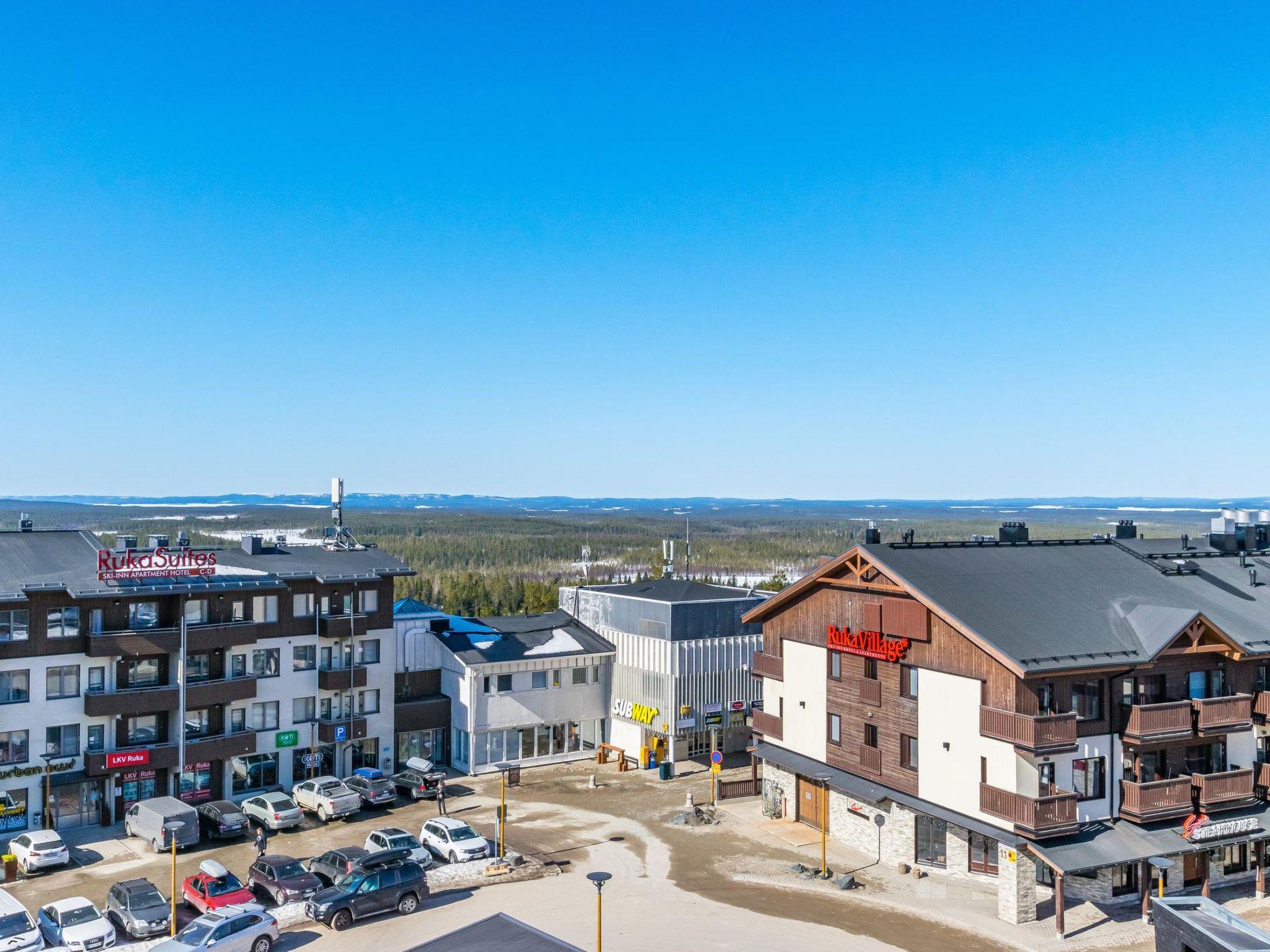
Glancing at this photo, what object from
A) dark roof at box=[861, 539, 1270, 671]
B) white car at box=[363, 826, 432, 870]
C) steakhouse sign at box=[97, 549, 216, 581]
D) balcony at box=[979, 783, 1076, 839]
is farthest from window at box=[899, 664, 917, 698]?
steakhouse sign at box=[97, 549, 216, 581]

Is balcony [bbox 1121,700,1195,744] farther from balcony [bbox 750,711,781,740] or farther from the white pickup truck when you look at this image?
the white pickup truck

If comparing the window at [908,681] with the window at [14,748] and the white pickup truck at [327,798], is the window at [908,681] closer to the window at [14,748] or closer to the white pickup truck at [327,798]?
the white pickup truck at [327,798]

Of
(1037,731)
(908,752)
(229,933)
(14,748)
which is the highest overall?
(1037,731)

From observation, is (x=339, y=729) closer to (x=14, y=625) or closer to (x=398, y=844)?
(x=398, y=844)

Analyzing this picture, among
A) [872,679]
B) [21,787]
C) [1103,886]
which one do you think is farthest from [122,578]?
[1103,886]

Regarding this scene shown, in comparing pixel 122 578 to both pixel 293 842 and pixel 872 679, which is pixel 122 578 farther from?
pixel 872 679

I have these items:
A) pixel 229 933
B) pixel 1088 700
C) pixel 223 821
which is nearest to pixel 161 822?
pixel 223 821

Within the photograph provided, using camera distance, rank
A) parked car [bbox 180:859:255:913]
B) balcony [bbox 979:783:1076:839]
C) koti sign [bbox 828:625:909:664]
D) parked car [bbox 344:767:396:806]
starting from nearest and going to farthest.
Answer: balcony [bbox 979:783:1076:839] < parked car [bbox 180:859:255:913] < koti sign [bbox 828:625:909:664] < parked car [bbox 344:767:396:806]
